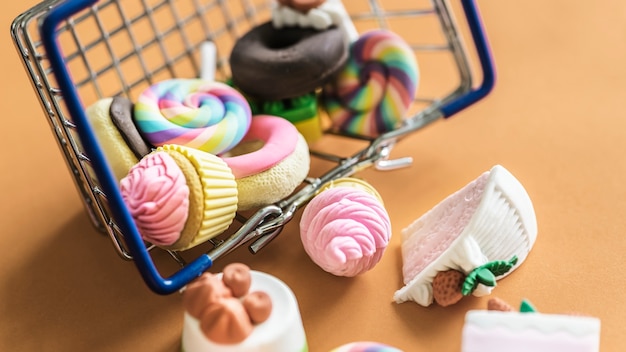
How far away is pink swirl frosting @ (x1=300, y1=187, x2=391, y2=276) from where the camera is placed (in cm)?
79

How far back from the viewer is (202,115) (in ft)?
2.87

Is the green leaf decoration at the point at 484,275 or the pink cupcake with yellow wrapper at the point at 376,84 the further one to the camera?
the pink cupcake with yellow wrapper at the point at 376,84

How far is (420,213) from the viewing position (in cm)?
94

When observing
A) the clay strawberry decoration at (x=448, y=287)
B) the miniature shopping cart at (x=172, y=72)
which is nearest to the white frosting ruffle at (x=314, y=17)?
the miniature shopping cart at (x=172, y=72)

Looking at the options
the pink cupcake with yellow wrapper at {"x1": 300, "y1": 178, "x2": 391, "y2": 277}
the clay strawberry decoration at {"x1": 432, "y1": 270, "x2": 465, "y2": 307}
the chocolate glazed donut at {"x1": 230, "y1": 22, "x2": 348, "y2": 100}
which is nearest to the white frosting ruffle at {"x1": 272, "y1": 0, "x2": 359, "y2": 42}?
the chocolate glazed donut at {"x1": 230, "y1": 22, "x2": 348, "y2": 100}

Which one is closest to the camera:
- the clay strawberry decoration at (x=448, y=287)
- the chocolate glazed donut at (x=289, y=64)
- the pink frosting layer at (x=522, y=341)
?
the pink frosting layer at (x=522, y=341)

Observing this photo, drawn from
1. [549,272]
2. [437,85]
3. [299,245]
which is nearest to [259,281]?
[299,245]

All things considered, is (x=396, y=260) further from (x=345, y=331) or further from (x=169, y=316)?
(x=169, y=316)

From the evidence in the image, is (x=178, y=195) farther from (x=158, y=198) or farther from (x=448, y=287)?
(x=448, y=287)

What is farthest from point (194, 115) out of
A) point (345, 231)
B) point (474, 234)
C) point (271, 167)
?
point (474, 234)

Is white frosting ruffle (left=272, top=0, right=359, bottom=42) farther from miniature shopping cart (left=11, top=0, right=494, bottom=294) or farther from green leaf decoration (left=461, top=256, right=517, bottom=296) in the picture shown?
green leaf decoration (left=461, top=256, right=517, bottom=296)

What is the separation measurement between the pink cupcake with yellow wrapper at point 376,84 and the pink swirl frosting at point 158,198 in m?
0.32

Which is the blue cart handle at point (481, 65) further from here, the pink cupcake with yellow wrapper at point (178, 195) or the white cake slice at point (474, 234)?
the pink cupcake with yellow wrapper at point (178, 195)

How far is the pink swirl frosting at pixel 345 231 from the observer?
2.60 feet
